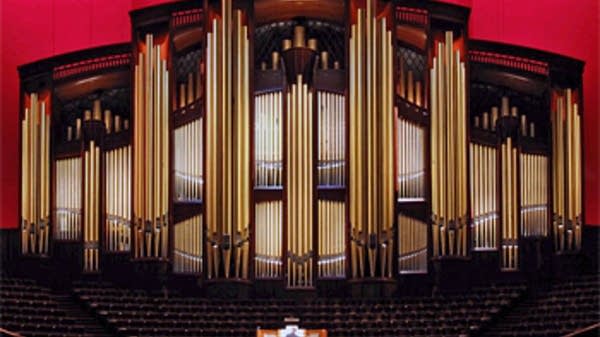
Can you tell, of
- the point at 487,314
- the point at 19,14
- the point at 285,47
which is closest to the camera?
the point at 487,314

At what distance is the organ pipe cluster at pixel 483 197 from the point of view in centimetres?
1777

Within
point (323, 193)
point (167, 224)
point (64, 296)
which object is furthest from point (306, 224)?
point (64, 296)

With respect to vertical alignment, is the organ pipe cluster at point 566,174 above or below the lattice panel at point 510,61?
below

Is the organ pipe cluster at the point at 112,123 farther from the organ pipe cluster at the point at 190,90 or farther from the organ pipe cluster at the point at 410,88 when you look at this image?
the organ pipe cluster at the point at 410,88

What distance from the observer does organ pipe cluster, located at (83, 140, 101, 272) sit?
18.0 meters

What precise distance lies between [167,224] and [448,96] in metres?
4.12

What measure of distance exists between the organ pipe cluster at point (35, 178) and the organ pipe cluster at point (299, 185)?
3358mm

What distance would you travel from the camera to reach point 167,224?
57.9ft

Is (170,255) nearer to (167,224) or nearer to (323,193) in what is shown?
(167,224)

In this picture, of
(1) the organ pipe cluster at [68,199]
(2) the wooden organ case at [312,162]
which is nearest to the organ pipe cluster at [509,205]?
(2) the wooden organ case at [312,162]

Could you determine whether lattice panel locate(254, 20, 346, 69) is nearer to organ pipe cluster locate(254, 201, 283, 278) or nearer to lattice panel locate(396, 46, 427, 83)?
lattice panel locate(396, 46, 427, 83)

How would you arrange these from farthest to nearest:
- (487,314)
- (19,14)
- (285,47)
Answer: (19,14) < (285,47) < (487,314)

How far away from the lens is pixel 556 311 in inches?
650

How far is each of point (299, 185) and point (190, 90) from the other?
204 cm
